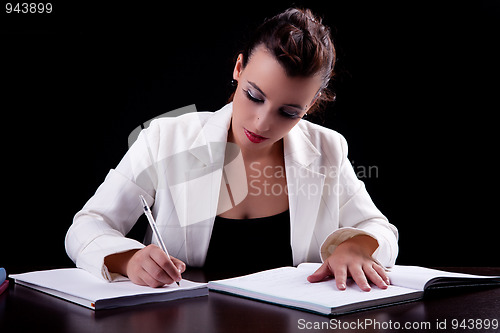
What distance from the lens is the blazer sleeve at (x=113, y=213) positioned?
1294 millimetres

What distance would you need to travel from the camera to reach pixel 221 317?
3.12ft

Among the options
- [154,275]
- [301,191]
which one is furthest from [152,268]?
[301,191]

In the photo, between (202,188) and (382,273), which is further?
(202,188)

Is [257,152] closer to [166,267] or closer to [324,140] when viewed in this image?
[324,140]

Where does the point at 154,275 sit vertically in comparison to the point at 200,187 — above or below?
below

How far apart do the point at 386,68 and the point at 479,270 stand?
1215 mm

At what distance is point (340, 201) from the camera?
1881 millimetres

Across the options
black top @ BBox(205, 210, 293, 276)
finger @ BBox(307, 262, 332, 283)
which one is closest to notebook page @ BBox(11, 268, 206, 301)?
finger @ BBox(307, 262, 332, 283)

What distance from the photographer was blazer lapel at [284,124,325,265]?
69.7 inches

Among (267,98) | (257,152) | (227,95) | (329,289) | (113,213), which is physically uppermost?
(227,95)

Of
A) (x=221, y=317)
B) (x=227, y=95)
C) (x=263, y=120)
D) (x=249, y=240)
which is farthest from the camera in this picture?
(x=227, y=95)

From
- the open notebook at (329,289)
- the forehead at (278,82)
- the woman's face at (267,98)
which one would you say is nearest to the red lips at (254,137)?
the woman's face at (267,98)

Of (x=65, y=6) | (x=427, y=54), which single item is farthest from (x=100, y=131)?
(x=427, y=54)

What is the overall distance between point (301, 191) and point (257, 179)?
16 cm
